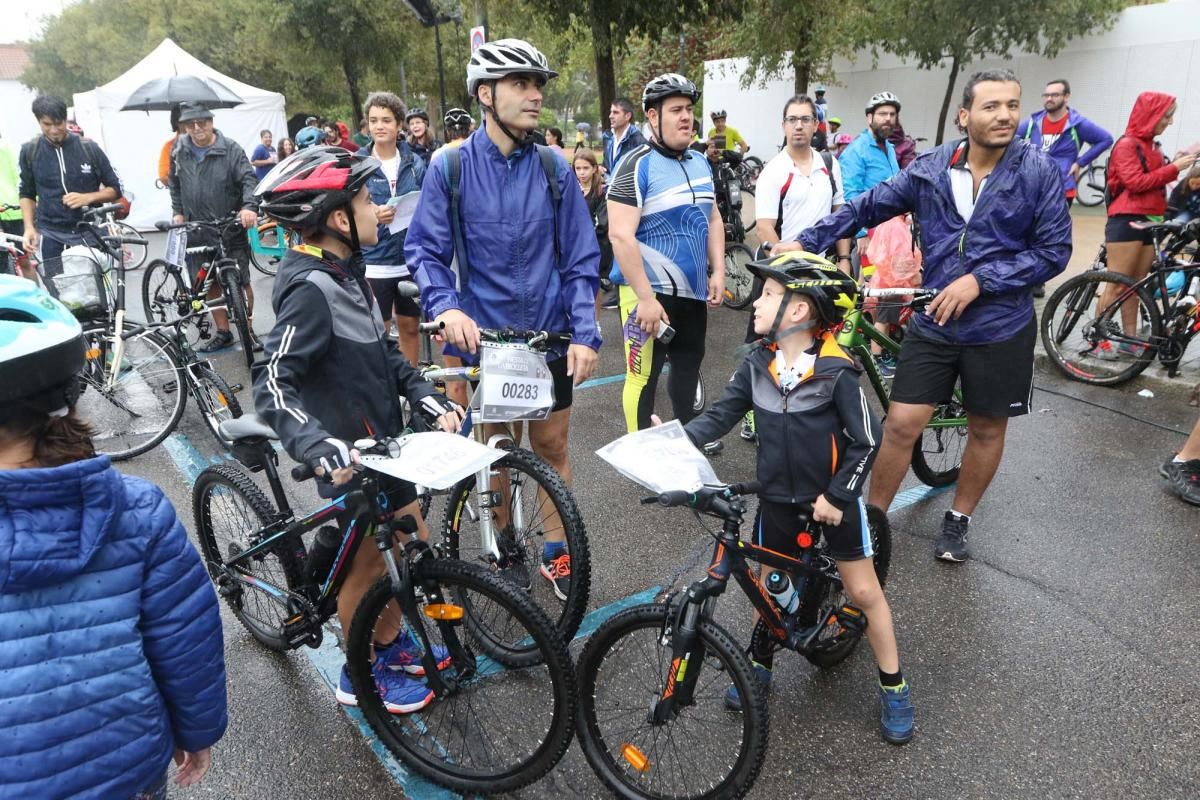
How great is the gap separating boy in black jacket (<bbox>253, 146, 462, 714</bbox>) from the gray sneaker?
7.94ft

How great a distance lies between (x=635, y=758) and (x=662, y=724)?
13 centimetres

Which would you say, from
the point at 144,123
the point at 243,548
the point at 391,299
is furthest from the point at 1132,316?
the point at 144,123

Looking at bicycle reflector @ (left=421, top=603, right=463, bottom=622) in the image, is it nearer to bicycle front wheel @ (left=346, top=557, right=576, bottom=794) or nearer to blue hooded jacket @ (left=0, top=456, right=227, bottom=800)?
bicycle front wheel @ (left=346, top=557, right=576, bottom=794)

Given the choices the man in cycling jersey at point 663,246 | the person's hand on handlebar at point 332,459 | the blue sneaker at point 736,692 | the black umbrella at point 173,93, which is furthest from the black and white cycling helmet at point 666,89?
the black umbrella at point 173,93

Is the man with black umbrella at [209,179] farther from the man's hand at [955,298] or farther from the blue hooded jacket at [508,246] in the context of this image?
the man's hand at [955,298]

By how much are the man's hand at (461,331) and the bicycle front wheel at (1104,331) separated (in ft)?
16.1

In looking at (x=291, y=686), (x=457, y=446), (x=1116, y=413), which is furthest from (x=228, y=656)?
(x=1116, y=413)

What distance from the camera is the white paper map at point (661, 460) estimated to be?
2.14 metres

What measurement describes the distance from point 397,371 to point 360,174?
Result: 658 millimetres

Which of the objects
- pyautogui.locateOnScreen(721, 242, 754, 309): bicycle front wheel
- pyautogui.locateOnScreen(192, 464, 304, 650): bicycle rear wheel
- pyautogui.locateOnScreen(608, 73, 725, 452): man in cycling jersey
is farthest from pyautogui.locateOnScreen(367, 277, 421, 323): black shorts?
pyautogui.locateOnScreen(721, 242, 754, 309): bicycle front wheel

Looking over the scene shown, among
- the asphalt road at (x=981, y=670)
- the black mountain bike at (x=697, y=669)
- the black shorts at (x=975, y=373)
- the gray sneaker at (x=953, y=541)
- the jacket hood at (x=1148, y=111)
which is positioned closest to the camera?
the black mountain bike at (x=697, y=669)

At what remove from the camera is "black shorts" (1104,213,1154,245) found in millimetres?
6109

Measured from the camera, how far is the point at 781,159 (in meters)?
5.06

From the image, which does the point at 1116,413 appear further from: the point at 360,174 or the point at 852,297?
the point at 360,174
